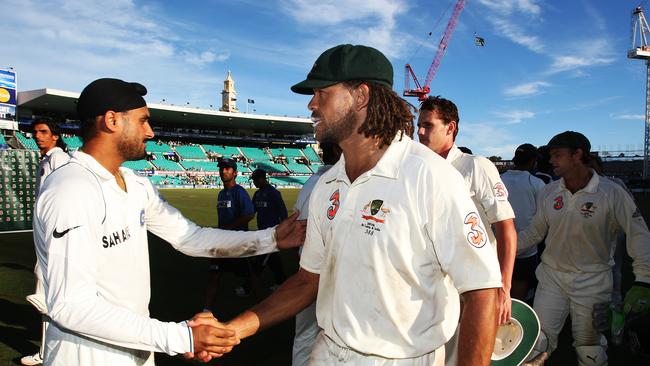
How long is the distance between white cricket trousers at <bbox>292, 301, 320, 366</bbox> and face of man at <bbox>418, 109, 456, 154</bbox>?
2025 mm

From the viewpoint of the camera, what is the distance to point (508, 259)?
Result: 3404 mm

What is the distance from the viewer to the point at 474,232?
1.68 m

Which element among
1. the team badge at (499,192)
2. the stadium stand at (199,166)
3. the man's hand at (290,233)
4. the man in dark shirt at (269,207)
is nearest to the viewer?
the man's hand at (290,233)

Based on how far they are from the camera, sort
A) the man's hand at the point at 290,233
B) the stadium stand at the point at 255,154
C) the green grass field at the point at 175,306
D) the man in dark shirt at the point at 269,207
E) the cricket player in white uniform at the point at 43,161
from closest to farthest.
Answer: the man's hand at the point at 290,233, the cricket player in white uniform at the point at 43,161, the green grass field at the point at 175,306, the man in dark shirt at the point at 269,207, the stadium stand at the point at 255,154

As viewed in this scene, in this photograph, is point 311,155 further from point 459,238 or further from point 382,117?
point 459,238

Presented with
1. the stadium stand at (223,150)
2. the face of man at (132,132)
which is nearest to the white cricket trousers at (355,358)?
the face of man at (132,132)

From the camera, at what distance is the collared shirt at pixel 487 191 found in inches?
139

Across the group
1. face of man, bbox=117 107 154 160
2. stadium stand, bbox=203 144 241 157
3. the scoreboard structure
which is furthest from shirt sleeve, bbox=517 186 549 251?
stadium stand, bbox=203 144 241 157

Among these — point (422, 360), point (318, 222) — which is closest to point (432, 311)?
point (422, 360)

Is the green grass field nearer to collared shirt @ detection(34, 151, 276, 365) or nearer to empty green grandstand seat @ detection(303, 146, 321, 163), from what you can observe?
collared shirt @ detection(34, 151, 276, 365)

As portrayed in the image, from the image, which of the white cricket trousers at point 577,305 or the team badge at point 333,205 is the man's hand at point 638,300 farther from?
the team badge at point 333,205

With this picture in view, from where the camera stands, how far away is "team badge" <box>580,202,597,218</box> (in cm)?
409

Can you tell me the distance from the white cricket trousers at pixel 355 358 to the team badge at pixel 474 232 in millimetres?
562

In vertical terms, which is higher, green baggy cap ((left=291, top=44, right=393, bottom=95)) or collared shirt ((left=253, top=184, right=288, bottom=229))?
green baggy cap ((left=291, top=44, right=393, bottom=95))
